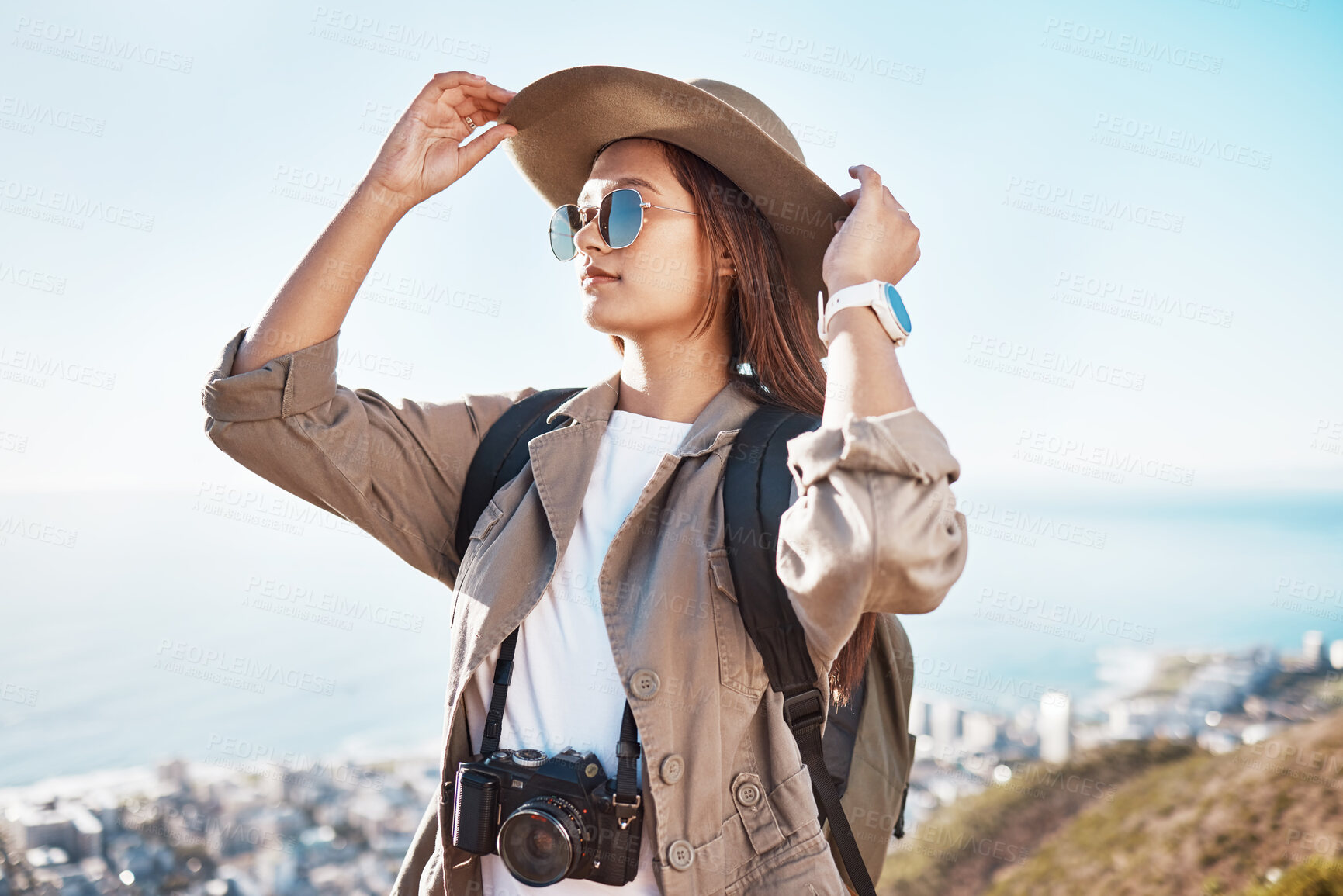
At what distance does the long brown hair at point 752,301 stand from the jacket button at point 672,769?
1.95ft

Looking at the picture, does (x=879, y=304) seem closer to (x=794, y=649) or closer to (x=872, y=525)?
(x=872, y=525)

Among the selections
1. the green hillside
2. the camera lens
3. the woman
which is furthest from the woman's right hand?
the green hillside

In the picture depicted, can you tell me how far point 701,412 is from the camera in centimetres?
191

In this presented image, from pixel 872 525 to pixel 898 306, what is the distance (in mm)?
516

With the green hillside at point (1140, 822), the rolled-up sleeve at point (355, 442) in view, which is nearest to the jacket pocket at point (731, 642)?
the rolled-up sleeve at point (355, 442)

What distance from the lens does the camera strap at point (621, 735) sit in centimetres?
148

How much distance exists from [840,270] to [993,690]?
327 cm

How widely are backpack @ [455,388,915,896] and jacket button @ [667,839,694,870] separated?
282mm

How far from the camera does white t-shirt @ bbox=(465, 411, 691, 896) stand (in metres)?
1.60

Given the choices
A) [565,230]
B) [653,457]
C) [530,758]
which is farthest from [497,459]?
[530,758]

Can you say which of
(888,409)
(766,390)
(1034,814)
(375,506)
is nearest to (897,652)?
(766,390)

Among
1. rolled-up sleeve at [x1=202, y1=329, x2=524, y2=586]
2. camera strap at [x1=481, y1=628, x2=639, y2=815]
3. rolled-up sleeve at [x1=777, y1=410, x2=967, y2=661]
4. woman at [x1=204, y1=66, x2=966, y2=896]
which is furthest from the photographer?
rolled-up sleeve at [x1=202, y1=329, x2=524, y2=586]

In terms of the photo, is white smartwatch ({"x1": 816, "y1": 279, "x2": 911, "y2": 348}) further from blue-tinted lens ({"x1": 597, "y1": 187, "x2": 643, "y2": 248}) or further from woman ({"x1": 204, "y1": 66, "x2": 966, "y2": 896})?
blue-tinted lens ({"x1": 597, "y1": 187, "x2": 643, "y2": 248})

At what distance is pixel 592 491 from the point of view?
1874 mm
